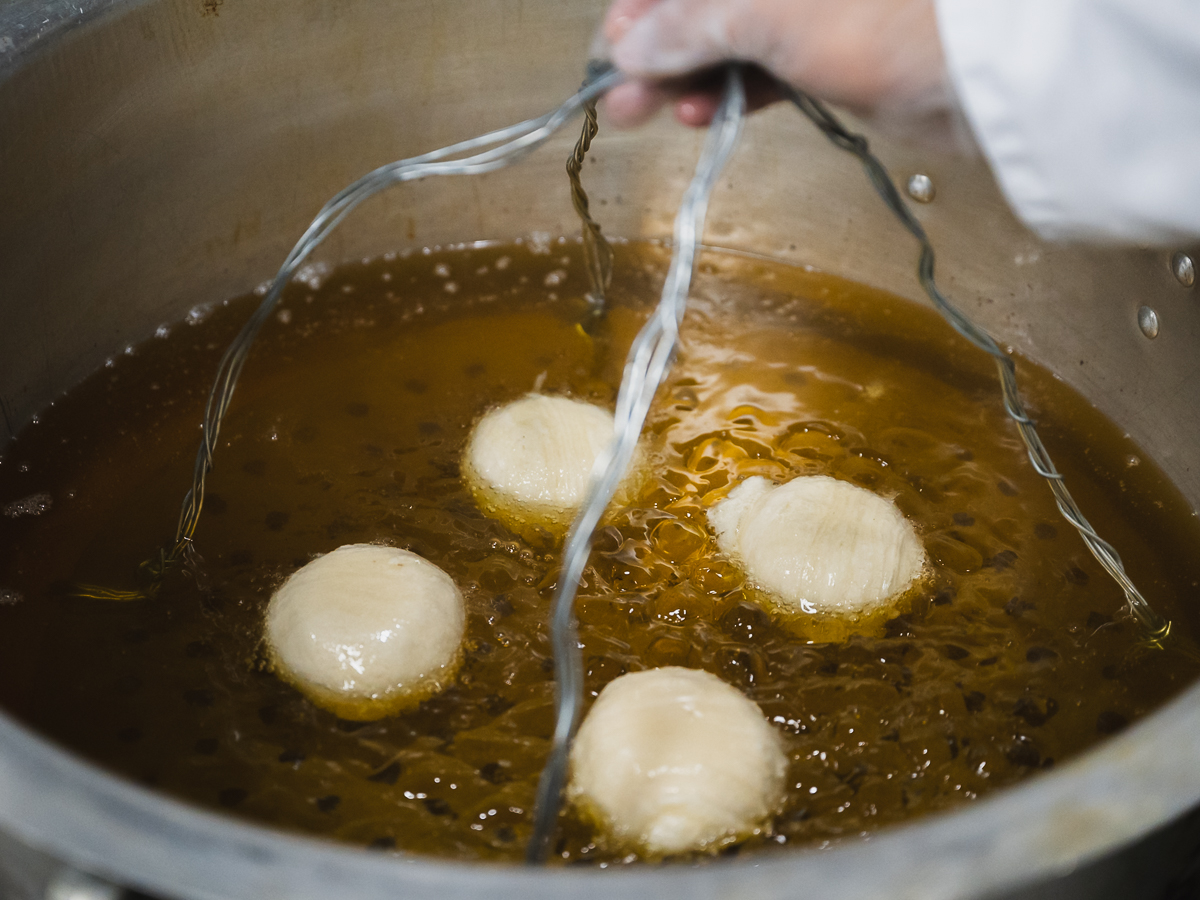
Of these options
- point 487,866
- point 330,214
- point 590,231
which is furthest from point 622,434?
point 590,231

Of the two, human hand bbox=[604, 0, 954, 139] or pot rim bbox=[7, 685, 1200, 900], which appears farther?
human hand bbox=[604, 0, 954, 139]

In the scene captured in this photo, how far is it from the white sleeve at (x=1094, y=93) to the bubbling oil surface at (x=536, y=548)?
0.40 meters

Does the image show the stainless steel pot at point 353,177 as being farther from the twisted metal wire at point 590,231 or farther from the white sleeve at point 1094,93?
the white sleeve at point 1094,93

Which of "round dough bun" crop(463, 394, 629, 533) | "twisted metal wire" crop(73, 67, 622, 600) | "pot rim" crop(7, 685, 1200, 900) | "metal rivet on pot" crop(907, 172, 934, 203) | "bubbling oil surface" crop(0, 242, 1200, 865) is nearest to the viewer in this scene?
"pot rim" crop(7, 685, 1200, 900)

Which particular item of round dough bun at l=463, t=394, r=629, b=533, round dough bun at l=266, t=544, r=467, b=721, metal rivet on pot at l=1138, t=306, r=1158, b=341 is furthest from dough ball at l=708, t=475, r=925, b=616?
metal rivet on pot at l=1138, t=306, r=1158, b=341

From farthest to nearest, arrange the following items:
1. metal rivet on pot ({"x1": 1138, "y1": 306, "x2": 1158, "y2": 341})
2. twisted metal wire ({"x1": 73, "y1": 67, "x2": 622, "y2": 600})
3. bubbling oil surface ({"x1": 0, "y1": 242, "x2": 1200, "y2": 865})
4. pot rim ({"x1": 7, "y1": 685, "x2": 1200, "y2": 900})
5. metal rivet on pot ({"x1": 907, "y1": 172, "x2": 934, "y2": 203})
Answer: metal rivet on pot ({"x1": 907, "y1": 172, "x2": 934, "y2": 203}) < metal rivet on pot ({"x1": 1138, "y1": 306, "x2": 1158, "y2": 341}) < bubbling oil surface ({"x1": 0, "y1": 242, "x2": 1200, "y2": 865}) < twisted metal wire ({"x1": 73, "y1": 67, "x2": 622, "y2": 600}) < pot rim ({"x1": 7, "y1": 685, "x2": 1200, "y2": 900})

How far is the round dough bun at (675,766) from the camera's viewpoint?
0.77 m

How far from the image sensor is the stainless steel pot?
109cm

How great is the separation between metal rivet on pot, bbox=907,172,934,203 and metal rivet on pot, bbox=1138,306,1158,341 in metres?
0.27

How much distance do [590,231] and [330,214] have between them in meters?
0.47

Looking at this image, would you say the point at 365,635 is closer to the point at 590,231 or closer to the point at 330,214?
the point at 330,214

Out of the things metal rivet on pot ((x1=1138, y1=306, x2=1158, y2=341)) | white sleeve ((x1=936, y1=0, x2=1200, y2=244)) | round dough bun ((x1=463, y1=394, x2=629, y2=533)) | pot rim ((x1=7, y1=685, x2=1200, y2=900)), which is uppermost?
white sleeve ((x1=936, y1=0, x2=1200, y2=244))

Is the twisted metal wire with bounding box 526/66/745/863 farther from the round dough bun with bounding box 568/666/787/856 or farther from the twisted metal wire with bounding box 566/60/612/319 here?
the twisted metal wire with bounding box 566/60/612/319

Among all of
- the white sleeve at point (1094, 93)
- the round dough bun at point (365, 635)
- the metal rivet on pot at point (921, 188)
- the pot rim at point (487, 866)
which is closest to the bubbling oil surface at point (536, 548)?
the round dough bun at point (365, 635)
